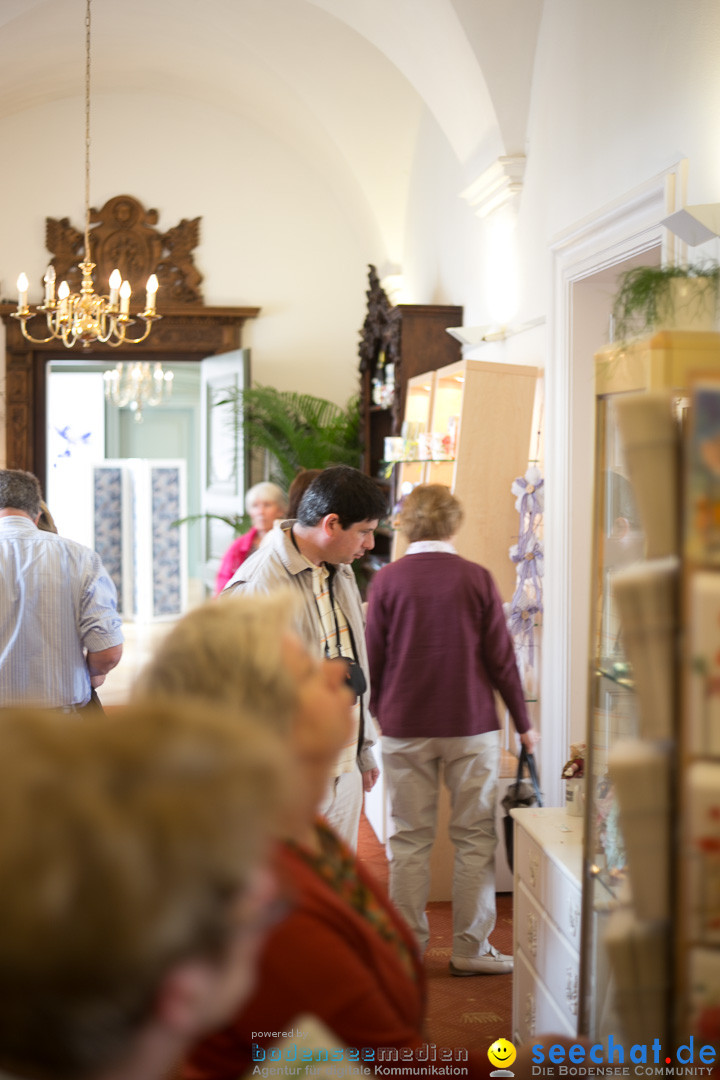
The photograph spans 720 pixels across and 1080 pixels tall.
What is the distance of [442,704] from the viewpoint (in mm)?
3590

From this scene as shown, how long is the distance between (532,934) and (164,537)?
33.0 feet

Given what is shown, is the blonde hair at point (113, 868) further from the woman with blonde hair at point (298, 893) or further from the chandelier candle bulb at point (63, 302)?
the chandelier candle bulb at point (63, 302)

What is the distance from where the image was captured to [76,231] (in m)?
8.53

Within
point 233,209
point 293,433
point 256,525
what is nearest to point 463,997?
point 256,525

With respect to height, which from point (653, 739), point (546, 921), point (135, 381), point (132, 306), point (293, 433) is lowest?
point (546, 921)

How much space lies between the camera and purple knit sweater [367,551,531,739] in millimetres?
3578

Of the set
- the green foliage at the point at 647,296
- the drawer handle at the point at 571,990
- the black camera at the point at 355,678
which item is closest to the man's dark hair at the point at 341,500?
the black camera at the point at 355,678

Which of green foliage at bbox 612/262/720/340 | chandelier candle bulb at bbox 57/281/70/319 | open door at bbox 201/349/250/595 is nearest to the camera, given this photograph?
green foliage at bbox 612/262/720/340

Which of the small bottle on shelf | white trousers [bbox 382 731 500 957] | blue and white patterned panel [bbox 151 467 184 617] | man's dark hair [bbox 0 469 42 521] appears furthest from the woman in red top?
blue and white patterned panel [bbox 151 467 184 617]

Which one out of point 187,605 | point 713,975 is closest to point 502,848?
point 713,975

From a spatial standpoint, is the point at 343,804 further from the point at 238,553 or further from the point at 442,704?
the point at 238,553

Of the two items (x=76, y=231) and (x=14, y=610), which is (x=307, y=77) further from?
(x=14, y=610)

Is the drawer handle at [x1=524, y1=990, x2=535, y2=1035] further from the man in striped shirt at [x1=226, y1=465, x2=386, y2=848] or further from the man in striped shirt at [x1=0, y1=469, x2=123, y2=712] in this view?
the man in striped shirt at [x1=0, y1=469, x2=123, y2=712]

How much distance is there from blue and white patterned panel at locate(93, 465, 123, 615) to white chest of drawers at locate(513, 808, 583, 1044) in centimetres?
1013
